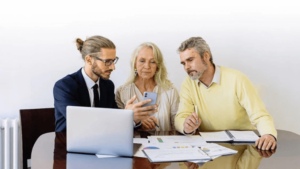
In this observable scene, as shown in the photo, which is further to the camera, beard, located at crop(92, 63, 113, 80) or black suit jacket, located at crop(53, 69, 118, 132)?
beard, located at crop(92, 63, 113, 80)

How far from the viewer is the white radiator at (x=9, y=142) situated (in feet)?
9.84

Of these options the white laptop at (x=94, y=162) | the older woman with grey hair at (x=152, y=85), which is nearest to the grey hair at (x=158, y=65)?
the older woman with grey hair at (x=152, y=85)

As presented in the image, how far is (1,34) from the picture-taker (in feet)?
9.99

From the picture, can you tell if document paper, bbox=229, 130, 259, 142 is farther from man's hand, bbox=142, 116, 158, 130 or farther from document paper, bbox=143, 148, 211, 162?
man's hand, bbox=142, 116, 158, 130

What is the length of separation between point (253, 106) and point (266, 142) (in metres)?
0.48

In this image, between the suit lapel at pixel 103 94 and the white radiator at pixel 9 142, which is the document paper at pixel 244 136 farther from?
the white radiator at pixel 9 142

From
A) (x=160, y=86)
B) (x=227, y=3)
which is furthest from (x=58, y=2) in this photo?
(x=227, y=3)

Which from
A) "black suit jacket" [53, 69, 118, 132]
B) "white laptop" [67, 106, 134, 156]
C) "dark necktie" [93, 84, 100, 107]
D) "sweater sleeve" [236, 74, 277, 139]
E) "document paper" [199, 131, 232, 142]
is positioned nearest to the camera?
"white laptop" [67, 106, 134, 156]

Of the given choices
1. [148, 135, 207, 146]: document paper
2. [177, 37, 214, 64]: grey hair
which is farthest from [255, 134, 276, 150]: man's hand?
[177, 37, 214, 64]: grey hair

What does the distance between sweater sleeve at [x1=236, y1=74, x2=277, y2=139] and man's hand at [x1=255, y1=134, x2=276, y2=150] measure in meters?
0.11

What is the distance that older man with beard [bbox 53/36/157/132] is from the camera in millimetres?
2426

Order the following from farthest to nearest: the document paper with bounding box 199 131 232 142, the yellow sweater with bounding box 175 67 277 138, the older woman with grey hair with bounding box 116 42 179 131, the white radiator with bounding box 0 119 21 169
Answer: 1. the white radiator with bounding box 0 119 21 169
2. the older woman with grey hair with bounding box 116 42 179 131
3. the yellow sweater with bounding box 175 67 277 138
4. the document paper with bounding box 199 131 232 142

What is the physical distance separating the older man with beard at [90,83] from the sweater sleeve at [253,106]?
0.76 m

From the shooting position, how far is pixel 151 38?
128 inches
